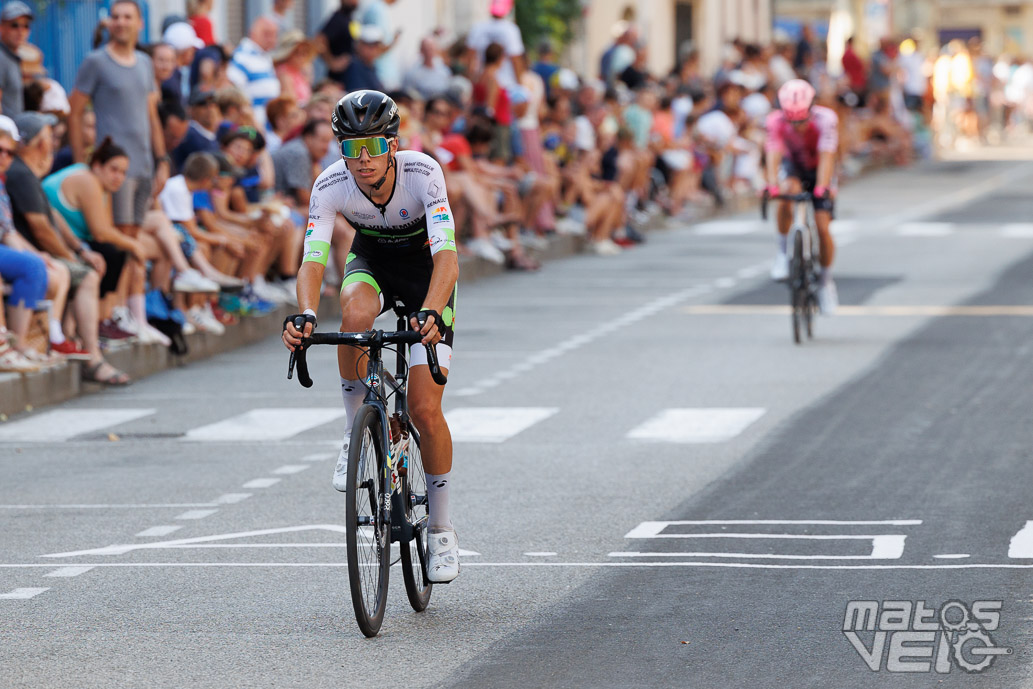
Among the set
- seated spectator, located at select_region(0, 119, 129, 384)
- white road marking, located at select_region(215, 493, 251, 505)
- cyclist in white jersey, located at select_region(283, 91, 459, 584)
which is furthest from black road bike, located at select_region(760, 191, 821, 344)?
cyclist in white jersey, located at select_region(283, 91, 459, 584)

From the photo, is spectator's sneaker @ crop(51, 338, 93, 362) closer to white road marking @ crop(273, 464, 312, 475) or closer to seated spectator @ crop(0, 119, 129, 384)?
seated spectator @ crop(0, 119, 129, 384)

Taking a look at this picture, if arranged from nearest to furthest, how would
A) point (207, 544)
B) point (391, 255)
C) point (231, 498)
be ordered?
1. point (391, 255)
2. point (207, 544)
3. point (231, 498)

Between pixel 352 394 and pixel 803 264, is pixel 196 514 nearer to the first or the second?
pixel 352 394

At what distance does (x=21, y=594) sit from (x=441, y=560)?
1.70m

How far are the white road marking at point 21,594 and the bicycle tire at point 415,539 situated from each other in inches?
57.4

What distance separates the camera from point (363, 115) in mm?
7641

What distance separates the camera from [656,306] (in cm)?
2011

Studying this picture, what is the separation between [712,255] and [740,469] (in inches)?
599

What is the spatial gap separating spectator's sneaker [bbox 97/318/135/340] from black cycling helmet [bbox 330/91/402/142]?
26.6 feet

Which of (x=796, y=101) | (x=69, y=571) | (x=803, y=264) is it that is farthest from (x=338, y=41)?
(x=69, y=571)

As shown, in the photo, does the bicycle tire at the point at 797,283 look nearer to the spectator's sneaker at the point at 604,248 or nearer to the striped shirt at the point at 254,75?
the striped shirt at the point at 254,75

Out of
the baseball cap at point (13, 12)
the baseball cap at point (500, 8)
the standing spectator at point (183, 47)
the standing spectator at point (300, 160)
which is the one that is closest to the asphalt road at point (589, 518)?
the standing spectator at point (300, 160)

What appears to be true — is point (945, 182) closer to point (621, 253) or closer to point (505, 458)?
point (621, 253)

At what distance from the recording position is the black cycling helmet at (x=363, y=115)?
7.64 m
